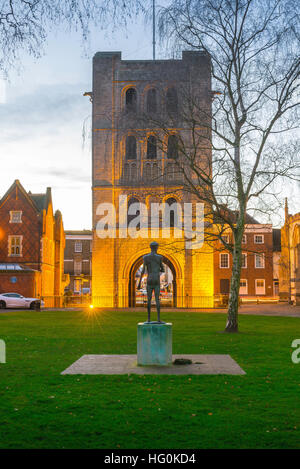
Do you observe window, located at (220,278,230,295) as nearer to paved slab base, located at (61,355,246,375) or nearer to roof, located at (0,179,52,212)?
roof, located at (0,179,52,212)

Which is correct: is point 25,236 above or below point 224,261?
above

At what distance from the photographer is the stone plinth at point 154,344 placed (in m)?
11.5

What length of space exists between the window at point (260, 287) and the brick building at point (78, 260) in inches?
1017

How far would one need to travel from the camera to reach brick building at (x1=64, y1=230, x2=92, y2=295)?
7900 cm

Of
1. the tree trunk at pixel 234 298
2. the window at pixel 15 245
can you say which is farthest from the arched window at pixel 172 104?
the window at pixel 15 245

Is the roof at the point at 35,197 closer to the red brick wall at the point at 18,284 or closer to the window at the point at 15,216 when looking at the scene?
the window at the point at 15,216

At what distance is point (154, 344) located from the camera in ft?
37.7

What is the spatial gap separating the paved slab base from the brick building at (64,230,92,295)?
66602 mm

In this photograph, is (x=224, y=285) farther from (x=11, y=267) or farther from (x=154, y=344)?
(x=154, y=344)

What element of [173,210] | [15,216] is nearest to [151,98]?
[173,210]

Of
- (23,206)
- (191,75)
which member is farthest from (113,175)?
(191,75)

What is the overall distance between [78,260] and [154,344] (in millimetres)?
69106

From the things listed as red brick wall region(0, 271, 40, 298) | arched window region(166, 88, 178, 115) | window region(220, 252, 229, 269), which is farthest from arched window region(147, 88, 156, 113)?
window region(220, 252, 229, 269)
